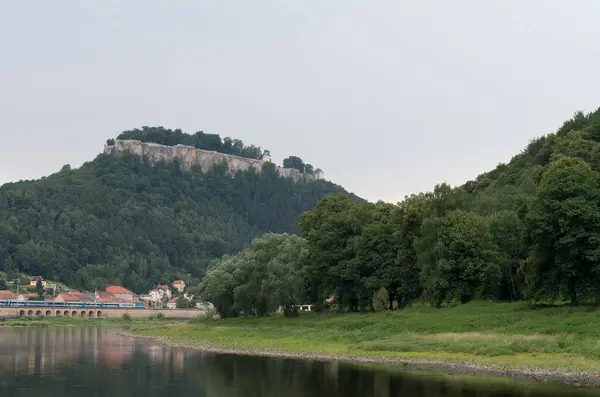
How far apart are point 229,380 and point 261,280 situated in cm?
5207

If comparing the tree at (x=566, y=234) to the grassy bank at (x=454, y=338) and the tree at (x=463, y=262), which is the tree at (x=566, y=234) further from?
the tree at (x=463, y=262)

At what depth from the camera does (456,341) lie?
54.4 metres

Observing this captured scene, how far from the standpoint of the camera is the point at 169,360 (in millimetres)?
59781

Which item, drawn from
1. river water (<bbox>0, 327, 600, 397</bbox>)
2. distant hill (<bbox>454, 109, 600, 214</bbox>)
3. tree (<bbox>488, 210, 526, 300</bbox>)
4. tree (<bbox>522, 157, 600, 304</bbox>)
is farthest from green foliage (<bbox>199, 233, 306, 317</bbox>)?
tree (<bbox>522, 157, 600, 304</bbox>)

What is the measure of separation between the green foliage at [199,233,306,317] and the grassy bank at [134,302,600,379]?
8252mm

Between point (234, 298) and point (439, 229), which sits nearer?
point (439, 229)

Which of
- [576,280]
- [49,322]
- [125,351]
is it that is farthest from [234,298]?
[49,322]

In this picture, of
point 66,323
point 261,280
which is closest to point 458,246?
point 261,280

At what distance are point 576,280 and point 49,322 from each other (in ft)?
446

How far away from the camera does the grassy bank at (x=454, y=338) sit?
46.8 meters

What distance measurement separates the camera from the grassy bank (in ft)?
154

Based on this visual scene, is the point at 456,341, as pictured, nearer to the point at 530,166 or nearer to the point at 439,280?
the point at 439,280

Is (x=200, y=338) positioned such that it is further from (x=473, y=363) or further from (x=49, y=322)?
(x=49, y=322)

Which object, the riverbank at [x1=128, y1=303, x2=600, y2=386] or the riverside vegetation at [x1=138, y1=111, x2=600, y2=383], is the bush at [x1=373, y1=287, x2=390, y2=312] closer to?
the riverside vegetation at [x1=138, y1=111, x2=600, y2=383]
